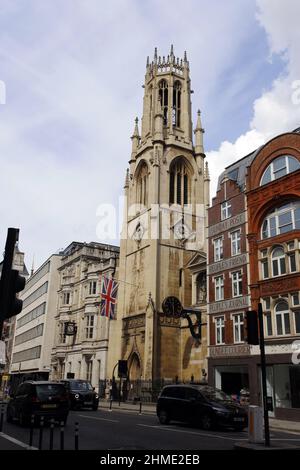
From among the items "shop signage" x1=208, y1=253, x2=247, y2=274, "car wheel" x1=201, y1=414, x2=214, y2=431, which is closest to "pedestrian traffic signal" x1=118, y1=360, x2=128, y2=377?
"shop signage" x1=208, y1=253, x2=247, y2=274

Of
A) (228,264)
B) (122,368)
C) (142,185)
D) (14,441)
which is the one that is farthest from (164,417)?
(142,185)

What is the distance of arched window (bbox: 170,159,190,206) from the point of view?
163ft

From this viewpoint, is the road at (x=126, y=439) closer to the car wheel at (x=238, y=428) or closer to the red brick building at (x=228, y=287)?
the car wheel at (x=238, y=428)

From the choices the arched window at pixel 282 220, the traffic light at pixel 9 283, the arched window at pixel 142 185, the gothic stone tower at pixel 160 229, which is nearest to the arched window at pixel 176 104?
the gothic stone tower at pixel 160 229

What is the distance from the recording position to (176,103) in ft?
185

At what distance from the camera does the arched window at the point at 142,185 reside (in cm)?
5060

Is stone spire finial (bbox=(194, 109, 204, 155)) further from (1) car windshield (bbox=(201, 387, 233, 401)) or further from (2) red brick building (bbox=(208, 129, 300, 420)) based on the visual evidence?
(1) car windshield (bbox=(201, 387, 233, 401))

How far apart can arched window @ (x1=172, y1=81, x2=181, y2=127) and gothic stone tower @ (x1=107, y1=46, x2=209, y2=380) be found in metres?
0.13

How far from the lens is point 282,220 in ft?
90.6

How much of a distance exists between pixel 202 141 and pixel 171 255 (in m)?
16.0

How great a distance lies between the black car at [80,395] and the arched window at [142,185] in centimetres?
2595

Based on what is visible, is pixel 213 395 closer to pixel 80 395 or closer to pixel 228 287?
pixel 80 395

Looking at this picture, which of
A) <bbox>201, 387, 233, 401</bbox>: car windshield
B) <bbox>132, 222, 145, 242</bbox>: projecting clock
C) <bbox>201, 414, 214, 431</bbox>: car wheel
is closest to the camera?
<bbox>201, 414, 214, 431</bbox>: car wheel
